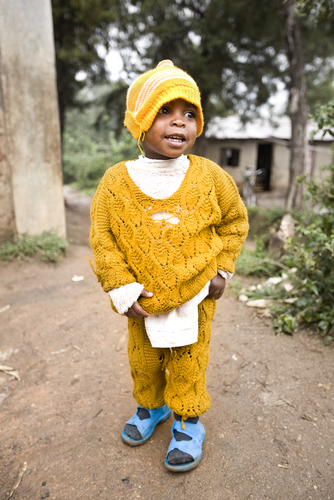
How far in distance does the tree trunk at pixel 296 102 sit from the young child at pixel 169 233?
6.45 m

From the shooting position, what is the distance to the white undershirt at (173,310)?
148cm

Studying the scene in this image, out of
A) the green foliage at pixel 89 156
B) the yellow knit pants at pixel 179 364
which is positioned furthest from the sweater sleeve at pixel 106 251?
the green foliage at pixel 89 156

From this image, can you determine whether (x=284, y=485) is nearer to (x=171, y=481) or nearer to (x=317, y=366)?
(x=171, y=481)

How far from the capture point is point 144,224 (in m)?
1.45

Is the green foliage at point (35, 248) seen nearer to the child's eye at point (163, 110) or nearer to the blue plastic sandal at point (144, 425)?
the blue plastic sandal at point (144, 425)

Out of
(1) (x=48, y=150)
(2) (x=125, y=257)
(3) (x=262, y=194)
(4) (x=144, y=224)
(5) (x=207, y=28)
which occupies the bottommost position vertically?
(3) (x=262, y=194)

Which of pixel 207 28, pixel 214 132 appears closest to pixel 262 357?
pixel 207 28

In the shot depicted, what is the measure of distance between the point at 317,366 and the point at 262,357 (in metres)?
0.38

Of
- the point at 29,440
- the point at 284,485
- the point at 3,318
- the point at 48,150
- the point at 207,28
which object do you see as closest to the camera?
the point at 284,485

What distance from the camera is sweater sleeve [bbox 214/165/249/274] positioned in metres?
1.58

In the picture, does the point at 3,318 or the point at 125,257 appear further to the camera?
the point at 3,318

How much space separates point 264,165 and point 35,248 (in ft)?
47.3

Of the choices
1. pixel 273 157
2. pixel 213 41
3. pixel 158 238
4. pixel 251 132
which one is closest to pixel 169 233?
pixel 158 238

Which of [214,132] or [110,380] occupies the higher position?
[214,132]
